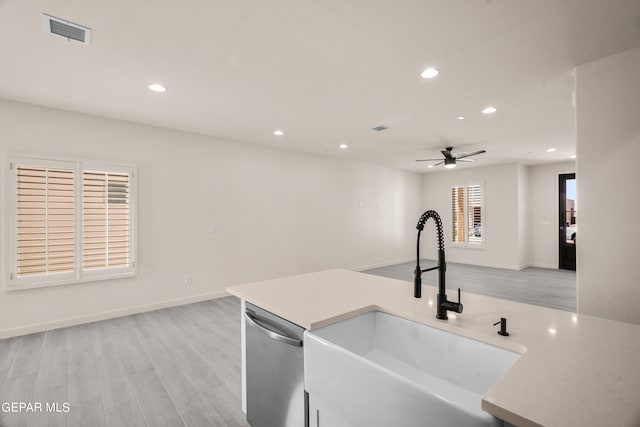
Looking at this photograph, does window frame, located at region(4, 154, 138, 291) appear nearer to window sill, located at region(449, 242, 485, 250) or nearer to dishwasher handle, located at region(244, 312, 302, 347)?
dishwasher handle, located at region(244, 312, 302, 347)

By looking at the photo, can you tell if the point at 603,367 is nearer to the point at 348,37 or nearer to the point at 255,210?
the point at 348,37

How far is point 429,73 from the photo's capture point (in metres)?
2.83

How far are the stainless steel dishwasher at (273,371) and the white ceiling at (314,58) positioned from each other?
1.93 m

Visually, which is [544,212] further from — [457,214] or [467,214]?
[457,214]

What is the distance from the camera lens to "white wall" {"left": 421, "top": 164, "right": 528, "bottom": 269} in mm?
7473

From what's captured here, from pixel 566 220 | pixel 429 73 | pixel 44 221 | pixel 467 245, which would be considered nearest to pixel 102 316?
pixel 44 221

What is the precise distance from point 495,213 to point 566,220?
152 centimetres

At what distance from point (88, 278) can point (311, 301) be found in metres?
3.66

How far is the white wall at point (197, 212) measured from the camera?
3.63 m

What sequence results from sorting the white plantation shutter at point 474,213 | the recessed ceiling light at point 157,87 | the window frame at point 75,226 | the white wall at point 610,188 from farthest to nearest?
the white plantation shutter at point 474,213 < the window frame at point 75,226 < the recessed ceiling light at point 157,87 < the white wall at point 610,188

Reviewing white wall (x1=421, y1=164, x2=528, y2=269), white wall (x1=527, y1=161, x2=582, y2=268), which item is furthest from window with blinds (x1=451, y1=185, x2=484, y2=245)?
white wall (x1=527, y1=161, x2=582, y2=268)

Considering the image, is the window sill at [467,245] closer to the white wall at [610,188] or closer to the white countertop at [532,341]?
the white wall at [610,188]

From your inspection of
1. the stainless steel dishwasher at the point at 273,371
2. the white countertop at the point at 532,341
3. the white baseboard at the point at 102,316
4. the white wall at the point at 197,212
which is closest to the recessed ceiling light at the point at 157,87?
the white wall at the point at 197,212

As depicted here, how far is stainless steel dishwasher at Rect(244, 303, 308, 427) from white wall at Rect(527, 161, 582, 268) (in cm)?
840
